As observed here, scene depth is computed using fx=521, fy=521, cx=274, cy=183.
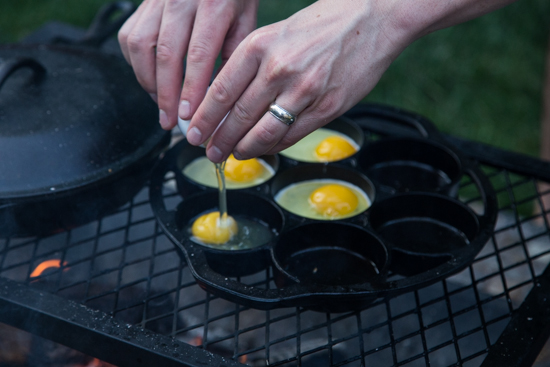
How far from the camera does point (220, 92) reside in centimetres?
134

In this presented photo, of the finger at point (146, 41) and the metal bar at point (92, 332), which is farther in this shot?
the finger at point (146, 41)

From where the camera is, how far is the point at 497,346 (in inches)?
55.6

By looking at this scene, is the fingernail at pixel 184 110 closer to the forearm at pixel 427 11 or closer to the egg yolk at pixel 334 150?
the forearm at pixel 427 11

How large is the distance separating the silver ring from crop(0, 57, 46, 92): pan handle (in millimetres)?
901

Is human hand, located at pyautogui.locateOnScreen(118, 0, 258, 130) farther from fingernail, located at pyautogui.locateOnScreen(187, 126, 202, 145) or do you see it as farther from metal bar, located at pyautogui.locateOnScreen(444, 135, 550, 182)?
metal bar, located at pyautogui.locateOnScreen(444, 135, 550, 182)

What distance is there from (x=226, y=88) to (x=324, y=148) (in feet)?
3.25

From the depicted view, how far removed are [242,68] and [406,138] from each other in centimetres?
102

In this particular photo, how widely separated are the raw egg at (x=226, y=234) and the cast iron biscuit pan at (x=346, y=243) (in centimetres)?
5

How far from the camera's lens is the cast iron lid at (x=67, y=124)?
1.61 m

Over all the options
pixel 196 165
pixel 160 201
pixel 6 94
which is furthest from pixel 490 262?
pixel 6 94

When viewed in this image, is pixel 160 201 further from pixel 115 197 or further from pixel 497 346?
pixel 497 346

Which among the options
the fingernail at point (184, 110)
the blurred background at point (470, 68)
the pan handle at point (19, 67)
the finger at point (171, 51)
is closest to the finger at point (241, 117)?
the fingernail at point (184, 110)

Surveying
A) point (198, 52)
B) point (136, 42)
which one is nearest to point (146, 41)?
point (136, 42)

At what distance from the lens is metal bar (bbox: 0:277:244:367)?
1347 millimetres
